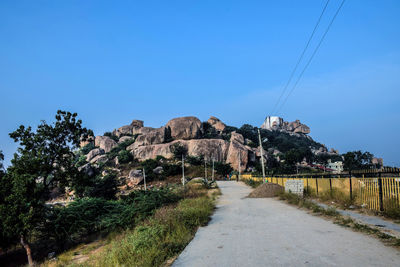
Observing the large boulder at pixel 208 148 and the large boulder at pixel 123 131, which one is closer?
the large boulder at pixel 208 148

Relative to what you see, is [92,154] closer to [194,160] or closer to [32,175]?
[194,160]

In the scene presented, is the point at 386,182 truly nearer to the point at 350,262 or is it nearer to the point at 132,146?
the point at 350,262

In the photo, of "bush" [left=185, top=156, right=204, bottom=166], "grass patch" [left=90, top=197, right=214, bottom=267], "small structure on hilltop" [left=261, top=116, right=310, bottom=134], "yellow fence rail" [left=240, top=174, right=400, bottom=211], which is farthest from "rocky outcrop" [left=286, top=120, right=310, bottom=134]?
"grass patch" [left=90, top=197, right=214, bottom=267]

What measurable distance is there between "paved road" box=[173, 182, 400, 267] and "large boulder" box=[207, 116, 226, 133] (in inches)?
4456

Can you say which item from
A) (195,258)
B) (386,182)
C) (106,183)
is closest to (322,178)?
(386,182)

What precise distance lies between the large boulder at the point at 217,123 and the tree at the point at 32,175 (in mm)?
103758

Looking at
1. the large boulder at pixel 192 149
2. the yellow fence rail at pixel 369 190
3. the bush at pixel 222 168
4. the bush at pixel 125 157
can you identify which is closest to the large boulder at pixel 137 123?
the large boulder at pixel 192 149

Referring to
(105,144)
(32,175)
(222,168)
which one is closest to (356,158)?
(222,168)

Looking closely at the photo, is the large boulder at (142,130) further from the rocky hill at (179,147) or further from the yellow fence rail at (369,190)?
the yellow fence rail at (369,190)

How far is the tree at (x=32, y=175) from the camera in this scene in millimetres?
14805

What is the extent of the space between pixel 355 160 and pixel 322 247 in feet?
304

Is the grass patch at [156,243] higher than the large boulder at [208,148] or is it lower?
lower

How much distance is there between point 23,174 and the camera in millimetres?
15750

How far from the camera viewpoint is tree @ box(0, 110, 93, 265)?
48.6 ft
